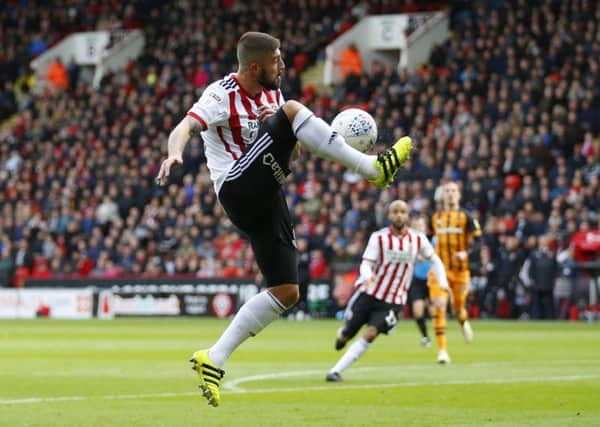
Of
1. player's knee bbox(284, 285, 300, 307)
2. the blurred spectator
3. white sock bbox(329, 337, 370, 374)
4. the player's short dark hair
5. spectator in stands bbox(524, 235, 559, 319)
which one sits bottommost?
spectator in stands bbox(524, 235, 559, 319)

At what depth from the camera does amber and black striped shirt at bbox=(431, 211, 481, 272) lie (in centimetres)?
1895

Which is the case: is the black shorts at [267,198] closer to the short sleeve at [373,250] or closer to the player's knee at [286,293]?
the player's knee at [286,293]

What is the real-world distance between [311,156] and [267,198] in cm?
2614

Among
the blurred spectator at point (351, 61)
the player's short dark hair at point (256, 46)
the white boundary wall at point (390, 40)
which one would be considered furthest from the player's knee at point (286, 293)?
the blurred spectator at point (351, 61)

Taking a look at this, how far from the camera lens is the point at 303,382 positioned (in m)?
13.2

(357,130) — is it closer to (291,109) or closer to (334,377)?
(291,109)

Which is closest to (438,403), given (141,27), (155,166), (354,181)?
(354,181)

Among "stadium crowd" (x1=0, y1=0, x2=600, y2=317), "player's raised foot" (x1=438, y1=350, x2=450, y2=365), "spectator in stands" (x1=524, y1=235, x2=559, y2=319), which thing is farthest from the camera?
"stadium crowd" (x1=0, y1=0, x2=600, y2=317)

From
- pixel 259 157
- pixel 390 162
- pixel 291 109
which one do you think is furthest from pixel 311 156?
pixel 390 162

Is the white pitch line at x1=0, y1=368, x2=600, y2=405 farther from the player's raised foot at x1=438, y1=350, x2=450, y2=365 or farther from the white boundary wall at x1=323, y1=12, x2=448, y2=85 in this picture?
the white boundary wall at x1=323, y1=12, x2=448, y2=85

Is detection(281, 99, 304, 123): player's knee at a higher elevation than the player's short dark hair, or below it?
below

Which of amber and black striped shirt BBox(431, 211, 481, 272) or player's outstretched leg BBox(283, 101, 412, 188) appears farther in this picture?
amber and black striped shirt BBox(431, 211, 481, 272)

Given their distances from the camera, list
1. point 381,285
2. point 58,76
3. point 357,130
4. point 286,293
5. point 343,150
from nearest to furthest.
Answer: point 343,150 < point 357,130 < point 286,293 < point 381,285 < point 58,76

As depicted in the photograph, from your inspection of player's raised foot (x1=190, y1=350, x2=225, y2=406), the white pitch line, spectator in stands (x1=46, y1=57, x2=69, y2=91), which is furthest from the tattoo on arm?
spectator in stands (x1=46, y1=57, x2=69, y2=91)
